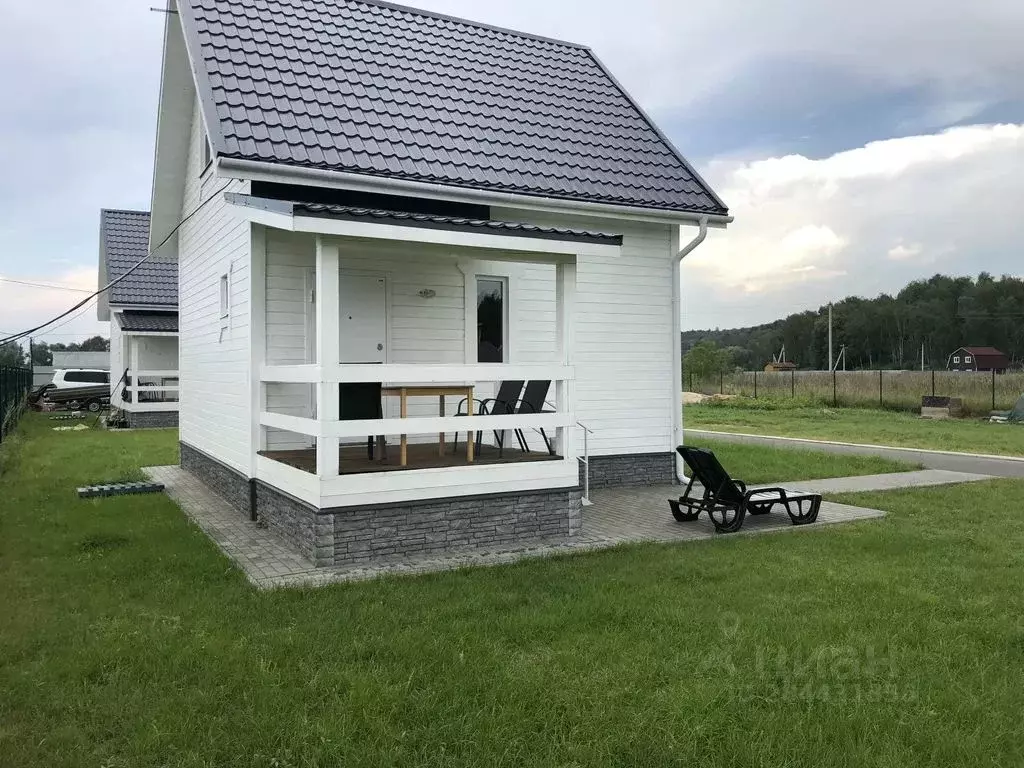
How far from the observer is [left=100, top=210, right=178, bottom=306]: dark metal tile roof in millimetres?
22969

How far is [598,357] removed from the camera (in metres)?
11.1

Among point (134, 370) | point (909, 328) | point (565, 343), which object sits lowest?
point (134, 370)

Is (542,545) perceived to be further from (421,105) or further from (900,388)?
(900,388)

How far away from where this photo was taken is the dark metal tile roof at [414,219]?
21.2ft

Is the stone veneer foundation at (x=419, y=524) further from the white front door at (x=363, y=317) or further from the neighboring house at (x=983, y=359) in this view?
the neighboring house at (x=983, y=359)

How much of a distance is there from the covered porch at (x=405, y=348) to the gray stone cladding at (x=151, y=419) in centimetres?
1472

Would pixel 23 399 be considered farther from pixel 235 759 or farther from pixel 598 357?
pixel 235 759

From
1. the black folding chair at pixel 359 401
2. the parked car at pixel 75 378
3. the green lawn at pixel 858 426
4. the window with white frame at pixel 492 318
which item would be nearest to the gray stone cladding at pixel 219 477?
the black folding chair at pixel 359 401

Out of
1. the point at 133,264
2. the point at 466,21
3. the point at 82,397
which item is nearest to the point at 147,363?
the point at 133,264

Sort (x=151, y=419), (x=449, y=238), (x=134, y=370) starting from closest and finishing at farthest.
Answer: (x=449, y=238) < (x=134, y=370) < (x=151, y=419)

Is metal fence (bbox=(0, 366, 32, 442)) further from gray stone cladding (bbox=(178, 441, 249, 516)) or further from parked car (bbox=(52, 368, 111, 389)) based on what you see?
gray stone cladding (bbox=(178, 441, 249, 516))

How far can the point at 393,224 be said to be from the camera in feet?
22.4

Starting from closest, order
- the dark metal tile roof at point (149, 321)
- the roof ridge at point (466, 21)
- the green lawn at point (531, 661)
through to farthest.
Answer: the green lawn at point (531, 661)
the roof ridge at point (466, 21)
the dark metal tile roof at point (149, 321)

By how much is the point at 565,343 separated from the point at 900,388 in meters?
25.6
